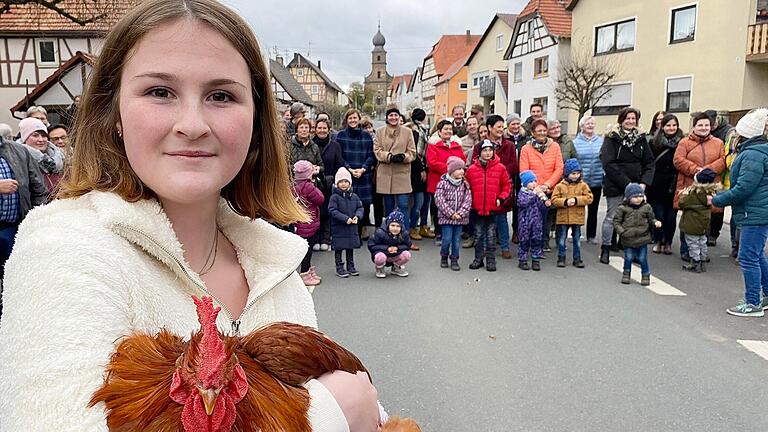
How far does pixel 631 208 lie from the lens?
7.28 metres

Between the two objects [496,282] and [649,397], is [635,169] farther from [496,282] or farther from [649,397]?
[649,397]

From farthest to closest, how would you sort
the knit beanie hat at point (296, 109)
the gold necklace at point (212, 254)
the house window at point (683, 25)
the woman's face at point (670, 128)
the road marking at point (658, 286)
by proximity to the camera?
the house window at point (683, 25) < the knit beanie hat at point (296, 109) < the woman's face at point (670, 128) < the road marking at point (658, 286) < the gold necklace at point (212, 254)

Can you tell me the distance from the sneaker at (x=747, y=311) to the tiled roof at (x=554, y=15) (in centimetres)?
2951

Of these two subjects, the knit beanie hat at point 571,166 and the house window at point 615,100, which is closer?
the knit beanie hat at point 571,166

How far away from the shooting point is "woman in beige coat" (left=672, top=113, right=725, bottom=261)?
7.87m

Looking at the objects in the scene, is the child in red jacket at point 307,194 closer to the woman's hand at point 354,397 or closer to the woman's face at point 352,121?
the woman's face at point 352,121

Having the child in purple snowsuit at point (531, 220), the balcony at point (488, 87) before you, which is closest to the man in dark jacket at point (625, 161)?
the child in purple snowsuit at point (531, 220)

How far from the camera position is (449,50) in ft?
240

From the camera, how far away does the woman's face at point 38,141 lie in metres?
6.36

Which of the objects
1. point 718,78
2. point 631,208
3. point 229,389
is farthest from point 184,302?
point 718,78

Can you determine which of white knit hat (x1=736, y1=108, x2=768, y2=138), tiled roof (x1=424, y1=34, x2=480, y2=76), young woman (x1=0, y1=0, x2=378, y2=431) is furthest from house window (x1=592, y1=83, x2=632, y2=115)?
tiled roof (x1=424, y1=34, x2=480, y2=76)

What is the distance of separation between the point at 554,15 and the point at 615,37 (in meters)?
7.55

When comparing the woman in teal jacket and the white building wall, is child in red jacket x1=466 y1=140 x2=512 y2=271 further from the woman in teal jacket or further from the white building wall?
the white building wall

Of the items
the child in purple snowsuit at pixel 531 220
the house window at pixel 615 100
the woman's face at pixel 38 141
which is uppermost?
the house window at pixel 615 100
